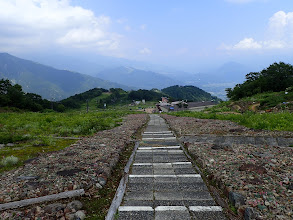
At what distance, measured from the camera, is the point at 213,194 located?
525 centimetres

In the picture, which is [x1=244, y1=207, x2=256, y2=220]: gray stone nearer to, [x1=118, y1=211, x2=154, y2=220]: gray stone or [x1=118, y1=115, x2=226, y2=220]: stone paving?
[x1=118, y1=115, x2=226, y2=220]: stone paving

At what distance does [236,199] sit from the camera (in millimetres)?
4574

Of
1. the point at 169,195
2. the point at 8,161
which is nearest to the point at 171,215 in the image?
the point at 169,195

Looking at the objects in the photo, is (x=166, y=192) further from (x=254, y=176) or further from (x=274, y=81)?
(x=274, y=81)

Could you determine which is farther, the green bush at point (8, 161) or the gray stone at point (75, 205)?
the green bush at point (8, 161)

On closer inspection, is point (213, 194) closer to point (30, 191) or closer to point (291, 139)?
Result: point (30, 191)

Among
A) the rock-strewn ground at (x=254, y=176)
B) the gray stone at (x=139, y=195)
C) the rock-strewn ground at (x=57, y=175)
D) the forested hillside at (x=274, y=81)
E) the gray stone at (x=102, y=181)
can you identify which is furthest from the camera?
the forested hillside at (x=274, y=81)

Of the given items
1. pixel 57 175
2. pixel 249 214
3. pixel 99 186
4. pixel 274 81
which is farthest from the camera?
pixel 274 81

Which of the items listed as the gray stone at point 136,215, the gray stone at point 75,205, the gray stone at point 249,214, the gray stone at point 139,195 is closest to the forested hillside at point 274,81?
the gray stone at point 249,214

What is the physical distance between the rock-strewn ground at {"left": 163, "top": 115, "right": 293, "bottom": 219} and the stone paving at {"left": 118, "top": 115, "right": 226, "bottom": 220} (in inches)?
22.2

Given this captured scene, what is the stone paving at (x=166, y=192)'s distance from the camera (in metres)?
4.34

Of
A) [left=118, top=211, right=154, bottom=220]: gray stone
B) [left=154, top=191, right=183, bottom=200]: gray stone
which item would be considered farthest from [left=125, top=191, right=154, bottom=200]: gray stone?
[left=118, top=211, right=154, bottom=220]: gray stone

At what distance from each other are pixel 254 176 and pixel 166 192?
2.62 metres

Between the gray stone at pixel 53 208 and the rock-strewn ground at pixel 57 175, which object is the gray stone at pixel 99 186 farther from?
the gray stone at pixel 53 208
